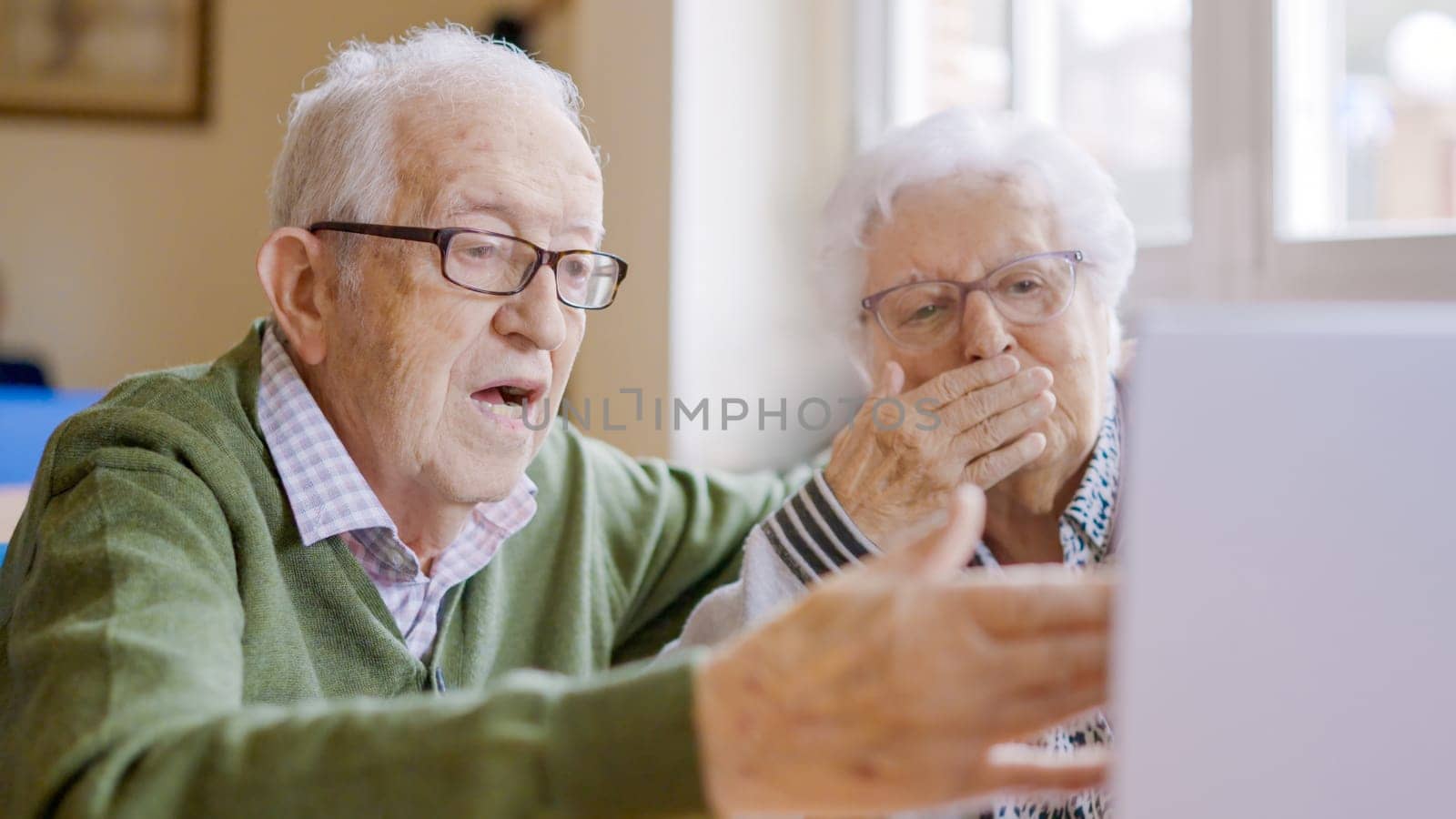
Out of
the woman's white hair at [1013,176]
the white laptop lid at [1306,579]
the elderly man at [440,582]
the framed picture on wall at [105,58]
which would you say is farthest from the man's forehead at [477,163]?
the framed picture on wall at [105,58]

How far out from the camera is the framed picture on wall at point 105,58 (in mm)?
3510

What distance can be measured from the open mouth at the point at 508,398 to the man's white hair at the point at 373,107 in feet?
0.60

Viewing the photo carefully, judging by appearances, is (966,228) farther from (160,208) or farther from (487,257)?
(160,208)

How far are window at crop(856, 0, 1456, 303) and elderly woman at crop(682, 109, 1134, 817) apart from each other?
0.48 meters

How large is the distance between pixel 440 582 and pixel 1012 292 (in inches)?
24.4

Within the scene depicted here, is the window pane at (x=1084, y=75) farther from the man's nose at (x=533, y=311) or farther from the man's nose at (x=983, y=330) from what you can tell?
the man's nose at (x=533, y=311)

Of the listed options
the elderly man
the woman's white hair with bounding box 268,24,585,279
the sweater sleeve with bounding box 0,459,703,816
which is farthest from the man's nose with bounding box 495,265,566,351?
the sweater sleeve with bounding box 0,459,703,816

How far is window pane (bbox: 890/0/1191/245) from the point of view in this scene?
187cm

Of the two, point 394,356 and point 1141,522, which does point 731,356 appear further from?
point 1141,522

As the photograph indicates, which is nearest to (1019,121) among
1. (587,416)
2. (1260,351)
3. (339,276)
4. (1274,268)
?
(1274,268)

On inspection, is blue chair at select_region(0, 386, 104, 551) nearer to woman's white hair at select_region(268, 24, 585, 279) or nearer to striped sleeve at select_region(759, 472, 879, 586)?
woman's white hair at select_region(268, 24, 585, 279)

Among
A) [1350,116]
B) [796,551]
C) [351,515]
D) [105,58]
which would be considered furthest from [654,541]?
[105,58]

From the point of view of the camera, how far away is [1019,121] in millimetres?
1275

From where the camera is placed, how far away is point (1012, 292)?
122 centimetres
